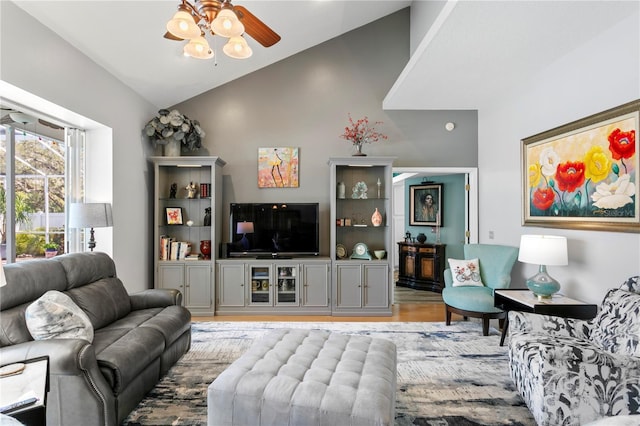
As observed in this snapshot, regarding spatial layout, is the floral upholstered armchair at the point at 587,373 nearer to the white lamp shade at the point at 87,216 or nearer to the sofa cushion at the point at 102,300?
the sofa cushion at the point at 102,300

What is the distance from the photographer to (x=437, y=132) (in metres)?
5.18

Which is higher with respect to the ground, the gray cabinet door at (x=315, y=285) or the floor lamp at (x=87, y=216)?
the floor lamp at (x=87, y=216)

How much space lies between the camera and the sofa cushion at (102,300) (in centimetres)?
269

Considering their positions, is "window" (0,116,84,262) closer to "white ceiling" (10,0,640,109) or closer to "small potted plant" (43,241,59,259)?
"small potted plant" (43,241,59,259)

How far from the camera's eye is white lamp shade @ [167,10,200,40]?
2125 millimetres

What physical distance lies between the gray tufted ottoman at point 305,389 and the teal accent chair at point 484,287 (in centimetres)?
190

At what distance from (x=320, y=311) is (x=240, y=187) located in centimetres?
201

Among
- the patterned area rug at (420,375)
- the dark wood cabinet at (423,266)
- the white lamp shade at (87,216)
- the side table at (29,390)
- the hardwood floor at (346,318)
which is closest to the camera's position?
the side table at (29,390)

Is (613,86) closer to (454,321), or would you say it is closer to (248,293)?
(454,321)

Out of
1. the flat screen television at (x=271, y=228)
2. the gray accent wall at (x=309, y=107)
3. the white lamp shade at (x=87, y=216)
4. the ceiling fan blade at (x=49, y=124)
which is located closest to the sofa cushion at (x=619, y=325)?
the flat screen television at (x=271, y=228)

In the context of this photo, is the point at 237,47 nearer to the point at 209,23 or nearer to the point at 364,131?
the point at 209,23

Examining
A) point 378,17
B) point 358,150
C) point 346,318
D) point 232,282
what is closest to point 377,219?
point 358,150

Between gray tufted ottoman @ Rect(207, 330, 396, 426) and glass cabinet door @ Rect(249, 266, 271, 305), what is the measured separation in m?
2.44

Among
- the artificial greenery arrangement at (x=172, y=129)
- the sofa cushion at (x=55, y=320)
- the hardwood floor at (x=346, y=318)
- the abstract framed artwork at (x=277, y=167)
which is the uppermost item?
the artificial greenery arrangement at (x=172, y=129)
